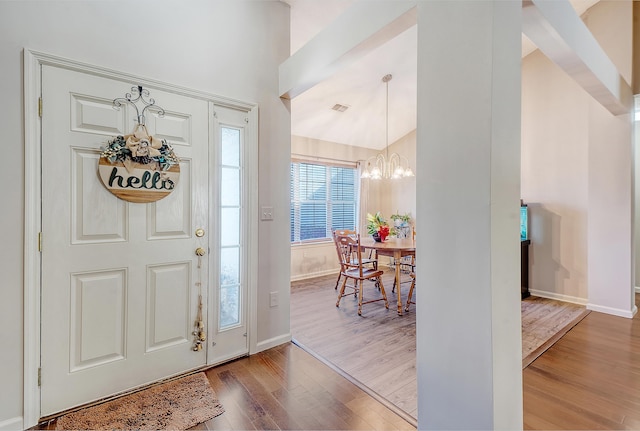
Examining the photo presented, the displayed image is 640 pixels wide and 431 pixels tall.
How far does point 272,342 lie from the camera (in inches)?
108

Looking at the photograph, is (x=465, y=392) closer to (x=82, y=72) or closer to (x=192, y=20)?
(x=82, y=72)

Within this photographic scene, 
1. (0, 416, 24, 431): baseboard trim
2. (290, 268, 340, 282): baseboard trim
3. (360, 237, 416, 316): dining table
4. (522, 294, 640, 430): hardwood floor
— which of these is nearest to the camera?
(0, 416, 24, 431): baseboard trim

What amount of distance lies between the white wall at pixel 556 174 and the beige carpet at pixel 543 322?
12.6 inches

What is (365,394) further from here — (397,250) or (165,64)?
(165,64)

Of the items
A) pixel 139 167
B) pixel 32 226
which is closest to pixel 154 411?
pixel 32 226

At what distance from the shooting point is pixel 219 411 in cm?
188

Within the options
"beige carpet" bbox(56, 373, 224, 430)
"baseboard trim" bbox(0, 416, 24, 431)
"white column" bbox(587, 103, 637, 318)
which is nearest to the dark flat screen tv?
"white column" bbox(587, 103, 637, 318)

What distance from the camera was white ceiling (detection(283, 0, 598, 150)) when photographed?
10.4ft

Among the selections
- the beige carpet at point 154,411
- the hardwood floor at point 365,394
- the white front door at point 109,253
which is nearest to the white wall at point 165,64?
the white front door at point 109,253

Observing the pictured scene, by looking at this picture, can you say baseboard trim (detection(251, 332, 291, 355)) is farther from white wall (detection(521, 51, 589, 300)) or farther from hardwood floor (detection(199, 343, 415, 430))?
white wall (detection(521, 51, 589, 300))

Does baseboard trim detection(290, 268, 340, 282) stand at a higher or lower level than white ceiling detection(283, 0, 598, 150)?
lower

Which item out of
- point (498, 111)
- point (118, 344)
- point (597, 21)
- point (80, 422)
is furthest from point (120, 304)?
point (597, 21)

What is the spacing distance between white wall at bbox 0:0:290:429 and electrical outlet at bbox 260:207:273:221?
0.15 ft

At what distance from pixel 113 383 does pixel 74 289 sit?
0.68 meters
